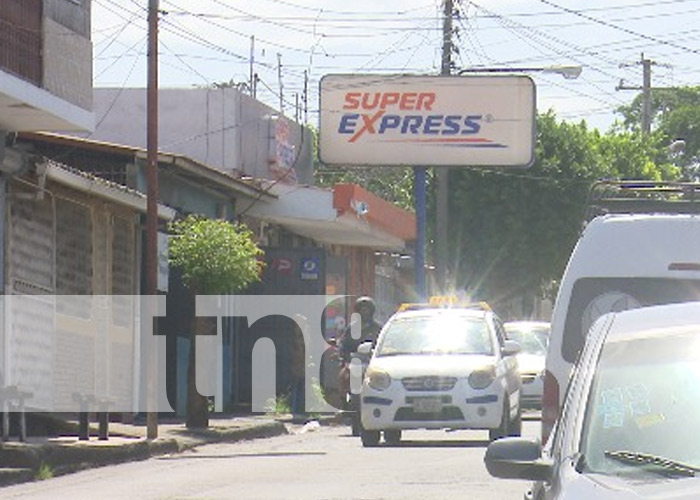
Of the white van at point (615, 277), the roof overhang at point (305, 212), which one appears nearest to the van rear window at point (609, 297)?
the white van at point (615, 277)

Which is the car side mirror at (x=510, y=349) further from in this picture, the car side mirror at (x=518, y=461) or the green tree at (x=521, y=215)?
the green tree at (x=521, y=215)

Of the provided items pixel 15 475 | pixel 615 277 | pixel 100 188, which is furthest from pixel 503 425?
pixel 615 277

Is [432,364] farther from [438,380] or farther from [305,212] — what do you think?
[305,212]

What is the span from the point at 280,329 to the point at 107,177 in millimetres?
7257

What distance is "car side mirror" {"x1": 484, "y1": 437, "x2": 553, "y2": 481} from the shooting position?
8219 millimetres

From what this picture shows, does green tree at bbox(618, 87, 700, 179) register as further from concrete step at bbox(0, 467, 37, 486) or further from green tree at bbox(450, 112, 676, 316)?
concrete step at bbox(0, 467, 37, 486)

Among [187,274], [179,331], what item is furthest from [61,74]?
[179,331]

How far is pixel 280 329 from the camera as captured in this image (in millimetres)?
39156

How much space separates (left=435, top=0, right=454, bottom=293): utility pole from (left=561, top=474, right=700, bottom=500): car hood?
40613 millimetres

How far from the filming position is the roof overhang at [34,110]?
79.1ft

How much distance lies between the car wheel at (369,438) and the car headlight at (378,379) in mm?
655

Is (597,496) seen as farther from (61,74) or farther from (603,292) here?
(61,74)

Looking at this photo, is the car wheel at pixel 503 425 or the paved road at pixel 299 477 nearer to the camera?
the paved road at pixel 299 477

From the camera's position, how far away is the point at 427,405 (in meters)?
23.6
